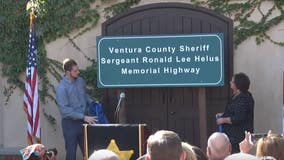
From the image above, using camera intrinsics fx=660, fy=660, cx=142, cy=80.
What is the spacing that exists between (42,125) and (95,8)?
1919mm

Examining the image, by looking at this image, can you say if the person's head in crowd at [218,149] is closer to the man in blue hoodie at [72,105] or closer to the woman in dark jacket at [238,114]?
the woman in dark jacket at [238,114]

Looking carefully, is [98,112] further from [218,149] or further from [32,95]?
[218,149]

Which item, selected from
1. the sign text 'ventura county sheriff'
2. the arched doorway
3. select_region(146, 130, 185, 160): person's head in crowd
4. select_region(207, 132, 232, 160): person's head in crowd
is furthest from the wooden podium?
select_region(146, 130, 185, 160): person's head in crowd

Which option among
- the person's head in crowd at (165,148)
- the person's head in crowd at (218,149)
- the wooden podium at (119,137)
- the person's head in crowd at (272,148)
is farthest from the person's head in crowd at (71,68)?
the person's head in crowd at (165,148)

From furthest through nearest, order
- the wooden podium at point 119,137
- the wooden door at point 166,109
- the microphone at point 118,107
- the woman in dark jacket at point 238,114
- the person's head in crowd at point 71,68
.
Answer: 1. the wooden door at point 166,109
2. the person's head in crowd at point 71,68
3. the microphone at point 118,107
4. the woman in dark jacket at point 238,114
5. the wooden podium at point 119,137

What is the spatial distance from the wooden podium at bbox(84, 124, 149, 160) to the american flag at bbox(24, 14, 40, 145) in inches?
63.1

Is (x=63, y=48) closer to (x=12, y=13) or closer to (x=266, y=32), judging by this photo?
(x=12, y=13)

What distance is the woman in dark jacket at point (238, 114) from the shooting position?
8.00 m

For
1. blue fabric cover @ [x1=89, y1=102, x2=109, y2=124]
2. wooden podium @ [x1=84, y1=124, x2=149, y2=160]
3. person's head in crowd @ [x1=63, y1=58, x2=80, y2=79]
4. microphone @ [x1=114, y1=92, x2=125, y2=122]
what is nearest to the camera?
wooden podium @ [x1=84, y1=124, x2=149, y2=160]

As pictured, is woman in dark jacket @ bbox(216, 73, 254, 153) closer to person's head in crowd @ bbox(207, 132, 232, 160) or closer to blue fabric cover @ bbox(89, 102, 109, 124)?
blue fabric cover @ bbox(89, 102, 109, 124)

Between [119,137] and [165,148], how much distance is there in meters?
3.67

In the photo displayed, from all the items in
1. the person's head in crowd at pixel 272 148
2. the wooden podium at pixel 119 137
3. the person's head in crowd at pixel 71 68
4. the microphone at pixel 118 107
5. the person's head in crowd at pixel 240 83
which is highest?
the person's head in crowd at pixel 71 68

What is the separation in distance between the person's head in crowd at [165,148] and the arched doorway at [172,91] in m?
4.86

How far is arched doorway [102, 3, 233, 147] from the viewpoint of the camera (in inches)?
356
